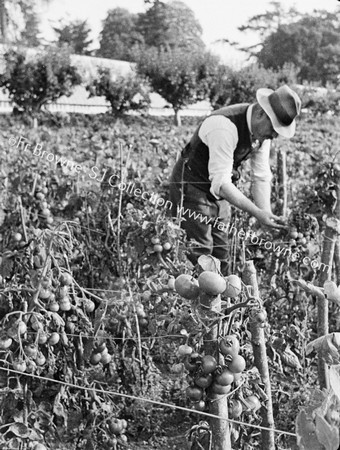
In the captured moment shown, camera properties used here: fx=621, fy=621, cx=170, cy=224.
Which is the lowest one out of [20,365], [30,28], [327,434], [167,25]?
[20,365]

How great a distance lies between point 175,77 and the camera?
72.0 feet

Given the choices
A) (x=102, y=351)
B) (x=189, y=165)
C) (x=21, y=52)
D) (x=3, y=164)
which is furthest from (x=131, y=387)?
(x=21, y=52)

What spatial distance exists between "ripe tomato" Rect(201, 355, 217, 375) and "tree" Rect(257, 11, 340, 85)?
48.9 meters

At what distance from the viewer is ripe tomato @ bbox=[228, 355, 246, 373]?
1.28 m

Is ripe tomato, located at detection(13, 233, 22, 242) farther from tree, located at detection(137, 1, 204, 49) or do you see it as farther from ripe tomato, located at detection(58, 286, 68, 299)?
tree, located at detection(137, 1, 204, 49)

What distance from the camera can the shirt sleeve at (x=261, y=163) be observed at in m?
2.94

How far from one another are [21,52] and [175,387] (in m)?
17.3

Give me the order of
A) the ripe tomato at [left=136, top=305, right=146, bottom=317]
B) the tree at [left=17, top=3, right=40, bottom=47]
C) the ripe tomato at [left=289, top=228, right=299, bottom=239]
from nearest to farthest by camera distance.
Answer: the ripe tomato at [left=136, top=305, right=146, bottom=317], the ripe tomato at [left=289, top=228, right=299, bottom=239], the tree at [left=17, top=3, right=40, bottom=47]

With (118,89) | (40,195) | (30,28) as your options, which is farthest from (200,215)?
(30,28)

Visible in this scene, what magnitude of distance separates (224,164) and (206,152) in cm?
22

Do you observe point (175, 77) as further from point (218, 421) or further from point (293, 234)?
point (218, 421)

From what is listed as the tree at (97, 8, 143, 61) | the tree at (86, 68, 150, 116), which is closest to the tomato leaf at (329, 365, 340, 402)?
the tree at (86, 68, 150, 116)

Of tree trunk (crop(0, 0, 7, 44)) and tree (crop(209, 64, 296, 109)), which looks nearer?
tree (crop(209, 64, 296, 109))

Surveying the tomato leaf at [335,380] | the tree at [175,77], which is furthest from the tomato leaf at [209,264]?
the tree at [175,77]
